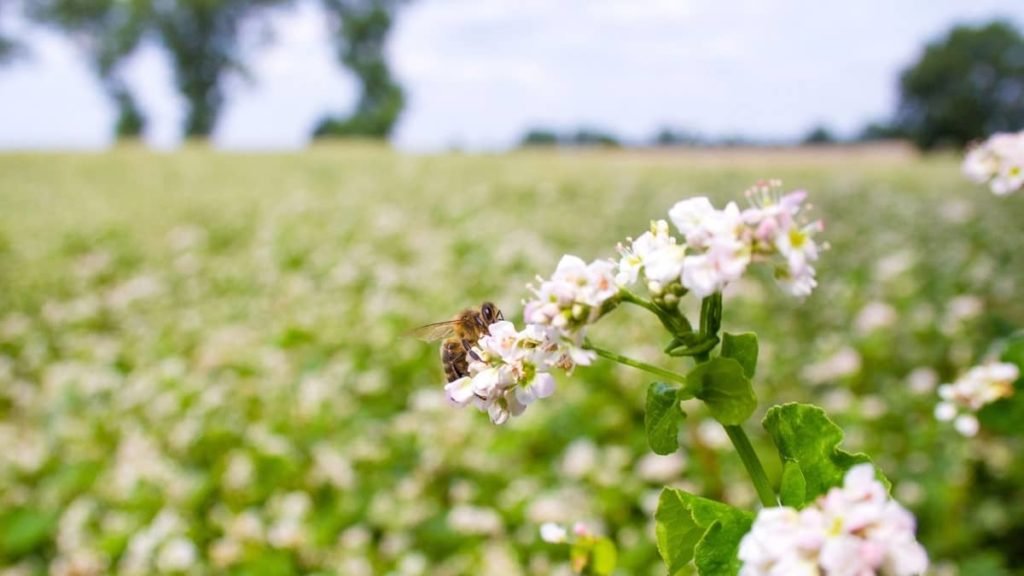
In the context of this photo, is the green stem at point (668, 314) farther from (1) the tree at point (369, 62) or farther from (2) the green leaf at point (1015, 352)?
(1) the tree at point (369, 62)

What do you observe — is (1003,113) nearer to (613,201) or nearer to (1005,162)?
(613,201)

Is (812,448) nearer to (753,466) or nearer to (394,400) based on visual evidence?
(753,466)

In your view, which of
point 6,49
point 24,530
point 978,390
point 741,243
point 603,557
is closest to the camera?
point 741,243

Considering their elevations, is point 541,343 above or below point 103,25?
above

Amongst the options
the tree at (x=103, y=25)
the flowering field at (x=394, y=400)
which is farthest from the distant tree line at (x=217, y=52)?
the flowering field at (x=394, y=400)

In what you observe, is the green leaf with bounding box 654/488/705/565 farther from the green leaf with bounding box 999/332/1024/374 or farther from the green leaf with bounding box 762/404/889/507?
the green leaf with bounding box 999/332/1024/374

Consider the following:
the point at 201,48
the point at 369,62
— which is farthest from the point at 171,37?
the point at 369,62

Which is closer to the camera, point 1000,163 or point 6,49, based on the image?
point 1000,163
